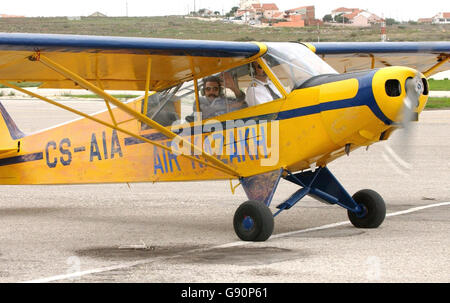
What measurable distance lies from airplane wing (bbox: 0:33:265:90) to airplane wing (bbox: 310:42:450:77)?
5.62 feet

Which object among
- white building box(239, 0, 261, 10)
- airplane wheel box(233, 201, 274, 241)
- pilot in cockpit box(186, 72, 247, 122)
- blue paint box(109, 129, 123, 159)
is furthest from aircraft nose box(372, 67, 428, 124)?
white building box(239, 0, 261, 10)

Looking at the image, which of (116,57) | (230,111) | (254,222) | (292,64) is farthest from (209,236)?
(116,57)

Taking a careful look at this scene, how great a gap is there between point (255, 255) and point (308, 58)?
267cm

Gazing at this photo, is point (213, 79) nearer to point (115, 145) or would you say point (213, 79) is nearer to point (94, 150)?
point (115, 145)

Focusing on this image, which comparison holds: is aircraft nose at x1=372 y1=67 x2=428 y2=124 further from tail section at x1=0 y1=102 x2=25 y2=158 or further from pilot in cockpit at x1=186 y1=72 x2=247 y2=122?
tail section at x1=0 y1=102 x2=25 y2=158

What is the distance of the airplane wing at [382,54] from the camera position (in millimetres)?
11695

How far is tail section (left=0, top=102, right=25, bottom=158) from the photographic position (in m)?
12.3

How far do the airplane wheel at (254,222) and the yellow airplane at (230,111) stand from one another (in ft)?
0.04

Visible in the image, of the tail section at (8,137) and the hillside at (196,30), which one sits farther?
the hillside at (196,30)

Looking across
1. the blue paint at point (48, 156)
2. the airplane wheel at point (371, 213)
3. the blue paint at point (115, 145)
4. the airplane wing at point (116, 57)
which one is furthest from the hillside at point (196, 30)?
the airplane wheel at point (371, 213)

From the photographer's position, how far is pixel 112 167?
37.0 ft

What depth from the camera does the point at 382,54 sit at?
12.1 metres

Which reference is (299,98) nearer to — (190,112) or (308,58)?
(308,58)

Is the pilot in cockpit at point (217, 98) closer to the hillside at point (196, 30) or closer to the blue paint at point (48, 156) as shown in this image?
the blue paint at point (48, 156)
